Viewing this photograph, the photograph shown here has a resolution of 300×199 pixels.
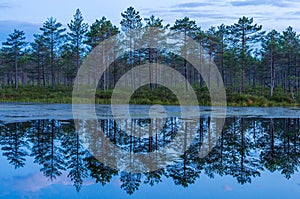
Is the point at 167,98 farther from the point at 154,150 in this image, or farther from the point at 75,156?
the point at 75,156

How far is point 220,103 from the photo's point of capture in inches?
1446

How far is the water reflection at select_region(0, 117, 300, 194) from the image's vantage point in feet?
26.0

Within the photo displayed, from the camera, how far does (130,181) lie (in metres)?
7.46

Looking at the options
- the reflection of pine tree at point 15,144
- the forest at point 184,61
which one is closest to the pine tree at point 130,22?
the forest at point 184,61

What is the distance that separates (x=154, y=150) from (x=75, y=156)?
9.02ft

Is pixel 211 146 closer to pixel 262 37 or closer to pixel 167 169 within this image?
pixel 167 169

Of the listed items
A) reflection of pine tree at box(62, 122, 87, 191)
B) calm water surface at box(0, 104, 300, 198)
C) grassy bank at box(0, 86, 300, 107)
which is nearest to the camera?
calm water surface at box(0, 104, 300, 198)

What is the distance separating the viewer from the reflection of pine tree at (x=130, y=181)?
6.88 m

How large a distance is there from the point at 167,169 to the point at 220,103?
29.3 meters

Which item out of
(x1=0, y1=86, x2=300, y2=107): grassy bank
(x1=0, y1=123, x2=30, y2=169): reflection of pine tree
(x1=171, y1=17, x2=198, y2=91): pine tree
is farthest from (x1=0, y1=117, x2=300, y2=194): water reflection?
(x1=171, y1=17, x2=198, y2=91): pine tree

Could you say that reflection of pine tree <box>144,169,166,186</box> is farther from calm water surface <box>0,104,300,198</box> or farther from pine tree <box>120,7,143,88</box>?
pine tree <box>120,7,143,88</box>

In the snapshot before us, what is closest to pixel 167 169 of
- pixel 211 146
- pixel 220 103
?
pixel 211 146

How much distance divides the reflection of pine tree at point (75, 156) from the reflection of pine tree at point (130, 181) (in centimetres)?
97

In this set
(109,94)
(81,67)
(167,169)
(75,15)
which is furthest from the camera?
(81,67)
